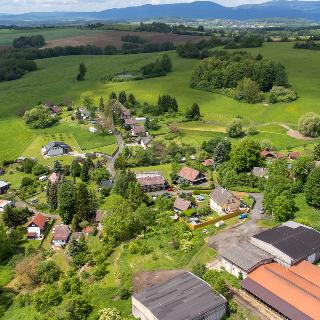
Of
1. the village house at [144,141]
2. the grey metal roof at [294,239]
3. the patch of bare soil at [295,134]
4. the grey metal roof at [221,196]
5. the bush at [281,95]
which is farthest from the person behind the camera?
the bush at [281,95]

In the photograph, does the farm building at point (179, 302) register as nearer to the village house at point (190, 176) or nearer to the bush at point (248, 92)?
the village house at point (190, 176)

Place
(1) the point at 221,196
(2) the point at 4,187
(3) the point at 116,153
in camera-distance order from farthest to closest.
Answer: (3) the point at 116,153 < (2) the point at 4,187 < (1) the point at 221,196

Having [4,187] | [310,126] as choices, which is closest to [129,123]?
[4,187]

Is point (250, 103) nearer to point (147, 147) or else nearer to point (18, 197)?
point (147, 147)

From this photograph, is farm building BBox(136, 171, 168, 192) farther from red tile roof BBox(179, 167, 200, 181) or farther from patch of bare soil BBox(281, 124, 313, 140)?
patch of bare soil BBox(281, 124, 313, 140)

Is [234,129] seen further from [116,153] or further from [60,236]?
[60,236]

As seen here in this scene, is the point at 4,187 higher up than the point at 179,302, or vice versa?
the point at 179,302

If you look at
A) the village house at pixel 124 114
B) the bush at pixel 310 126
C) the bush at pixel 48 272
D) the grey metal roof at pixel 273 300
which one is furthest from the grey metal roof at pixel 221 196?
the village house at pixel 124 114
